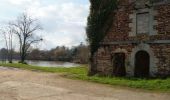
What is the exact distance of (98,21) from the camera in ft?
70.2

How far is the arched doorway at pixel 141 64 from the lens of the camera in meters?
19.1

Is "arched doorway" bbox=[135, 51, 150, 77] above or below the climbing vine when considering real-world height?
below

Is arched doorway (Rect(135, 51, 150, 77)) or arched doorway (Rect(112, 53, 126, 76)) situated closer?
arched doorway (Rect(135, 51, 150, 77))

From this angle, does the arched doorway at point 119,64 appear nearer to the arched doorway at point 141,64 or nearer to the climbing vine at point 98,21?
the arched doorway at point 141,64

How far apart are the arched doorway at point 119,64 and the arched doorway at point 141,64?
927 mm

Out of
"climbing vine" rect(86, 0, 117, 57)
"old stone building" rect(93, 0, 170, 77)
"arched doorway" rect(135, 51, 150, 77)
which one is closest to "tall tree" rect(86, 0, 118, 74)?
"climbing vine" rect(86, 0, 117, 57)

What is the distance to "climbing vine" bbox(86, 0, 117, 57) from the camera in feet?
69.1

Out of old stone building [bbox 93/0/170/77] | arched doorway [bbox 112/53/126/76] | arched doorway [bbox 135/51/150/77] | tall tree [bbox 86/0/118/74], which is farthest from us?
Result: tall tree [bbox 86/0/118/74]

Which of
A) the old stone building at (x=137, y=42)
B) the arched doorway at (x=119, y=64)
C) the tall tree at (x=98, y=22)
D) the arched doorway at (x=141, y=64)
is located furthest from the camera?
the tall tree at (x=98, y=22)

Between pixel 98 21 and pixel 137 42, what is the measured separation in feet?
11.5

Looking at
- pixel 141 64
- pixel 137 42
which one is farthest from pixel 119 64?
pixel 137 42

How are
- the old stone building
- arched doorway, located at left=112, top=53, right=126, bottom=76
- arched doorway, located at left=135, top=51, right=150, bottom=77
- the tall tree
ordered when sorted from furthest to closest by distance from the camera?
the tall tree < arched doorway, located at left=112, top=53, right=126, bottom=76 < arched doorway, located at left=135, top=51, right=150, bottom=77 < the old stone building

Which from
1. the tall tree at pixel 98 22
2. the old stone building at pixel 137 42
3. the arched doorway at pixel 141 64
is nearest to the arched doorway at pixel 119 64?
the old stone building at pixel 137 42

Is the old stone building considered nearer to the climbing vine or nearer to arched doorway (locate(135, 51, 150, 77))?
arched doorway (locate(135, 51, 150, 77))
